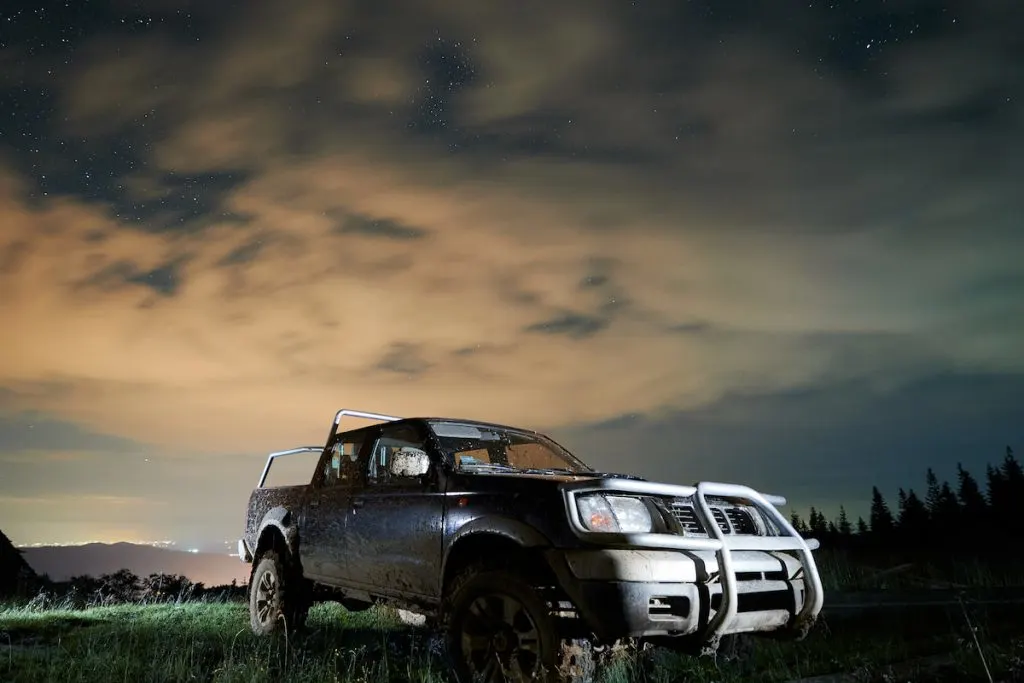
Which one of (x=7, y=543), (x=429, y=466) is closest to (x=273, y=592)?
(x=429, y=466)

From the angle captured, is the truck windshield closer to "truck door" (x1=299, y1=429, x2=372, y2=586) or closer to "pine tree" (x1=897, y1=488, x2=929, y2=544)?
"truck door" (x1=299, y1=429, x2=372, y2=586)

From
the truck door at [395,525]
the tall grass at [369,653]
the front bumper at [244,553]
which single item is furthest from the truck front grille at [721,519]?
the front bumper at [244,553]

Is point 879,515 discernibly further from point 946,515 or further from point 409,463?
point 409,463

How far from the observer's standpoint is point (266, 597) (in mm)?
7340

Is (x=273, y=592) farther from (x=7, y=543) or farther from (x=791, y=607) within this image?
(x=7, y=543)

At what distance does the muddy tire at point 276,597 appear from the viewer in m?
6.92

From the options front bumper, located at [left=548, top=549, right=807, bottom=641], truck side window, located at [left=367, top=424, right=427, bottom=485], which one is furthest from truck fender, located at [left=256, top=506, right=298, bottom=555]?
front bumper, located at [left=548, top=549, right=807, bottom=641]

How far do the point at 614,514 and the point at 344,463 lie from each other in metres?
3.19

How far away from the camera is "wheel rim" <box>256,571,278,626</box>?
711cm

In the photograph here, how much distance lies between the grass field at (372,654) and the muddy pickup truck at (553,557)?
61 centimetres

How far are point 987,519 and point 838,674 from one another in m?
53.0

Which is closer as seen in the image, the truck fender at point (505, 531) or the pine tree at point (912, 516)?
the truck fender at point (505, 531)

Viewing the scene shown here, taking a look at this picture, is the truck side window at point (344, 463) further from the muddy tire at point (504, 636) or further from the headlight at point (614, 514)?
the headlight at point (614, 514)

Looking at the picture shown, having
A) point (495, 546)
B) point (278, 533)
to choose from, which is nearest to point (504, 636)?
point (495, 546)
